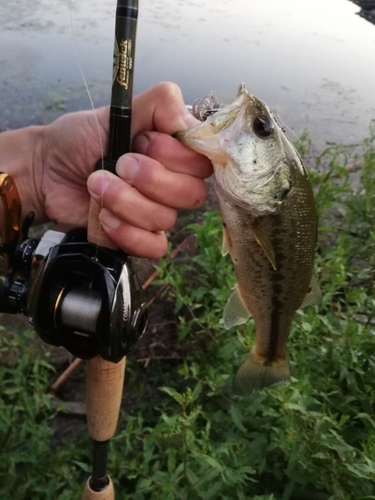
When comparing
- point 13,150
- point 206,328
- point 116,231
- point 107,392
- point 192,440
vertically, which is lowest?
point 206,328

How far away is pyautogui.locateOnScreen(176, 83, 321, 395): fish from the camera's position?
1.09 meters

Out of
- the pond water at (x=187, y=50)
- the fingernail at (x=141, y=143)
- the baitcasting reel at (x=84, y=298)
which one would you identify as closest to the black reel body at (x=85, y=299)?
the baitcasting reel at (x=84, y=298)

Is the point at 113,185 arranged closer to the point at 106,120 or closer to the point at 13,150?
the point at 106,120

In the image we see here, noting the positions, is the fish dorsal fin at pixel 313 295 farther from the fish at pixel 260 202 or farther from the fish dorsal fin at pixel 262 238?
the fish dorsal fin at pixel 262 238

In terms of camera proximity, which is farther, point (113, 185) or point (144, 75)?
point (144, 75)

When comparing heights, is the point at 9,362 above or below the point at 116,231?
below

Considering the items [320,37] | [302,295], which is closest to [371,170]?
[320,37]

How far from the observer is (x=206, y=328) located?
2.35 m

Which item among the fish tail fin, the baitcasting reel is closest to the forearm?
the baitcasting reel

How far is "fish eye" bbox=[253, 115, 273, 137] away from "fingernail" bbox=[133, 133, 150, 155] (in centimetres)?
27

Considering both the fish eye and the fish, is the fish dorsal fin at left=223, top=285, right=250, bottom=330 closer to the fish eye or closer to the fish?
the fish

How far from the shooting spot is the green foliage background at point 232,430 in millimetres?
1527

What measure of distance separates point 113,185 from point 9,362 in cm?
152

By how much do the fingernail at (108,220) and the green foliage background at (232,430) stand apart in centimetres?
Answer: 55
